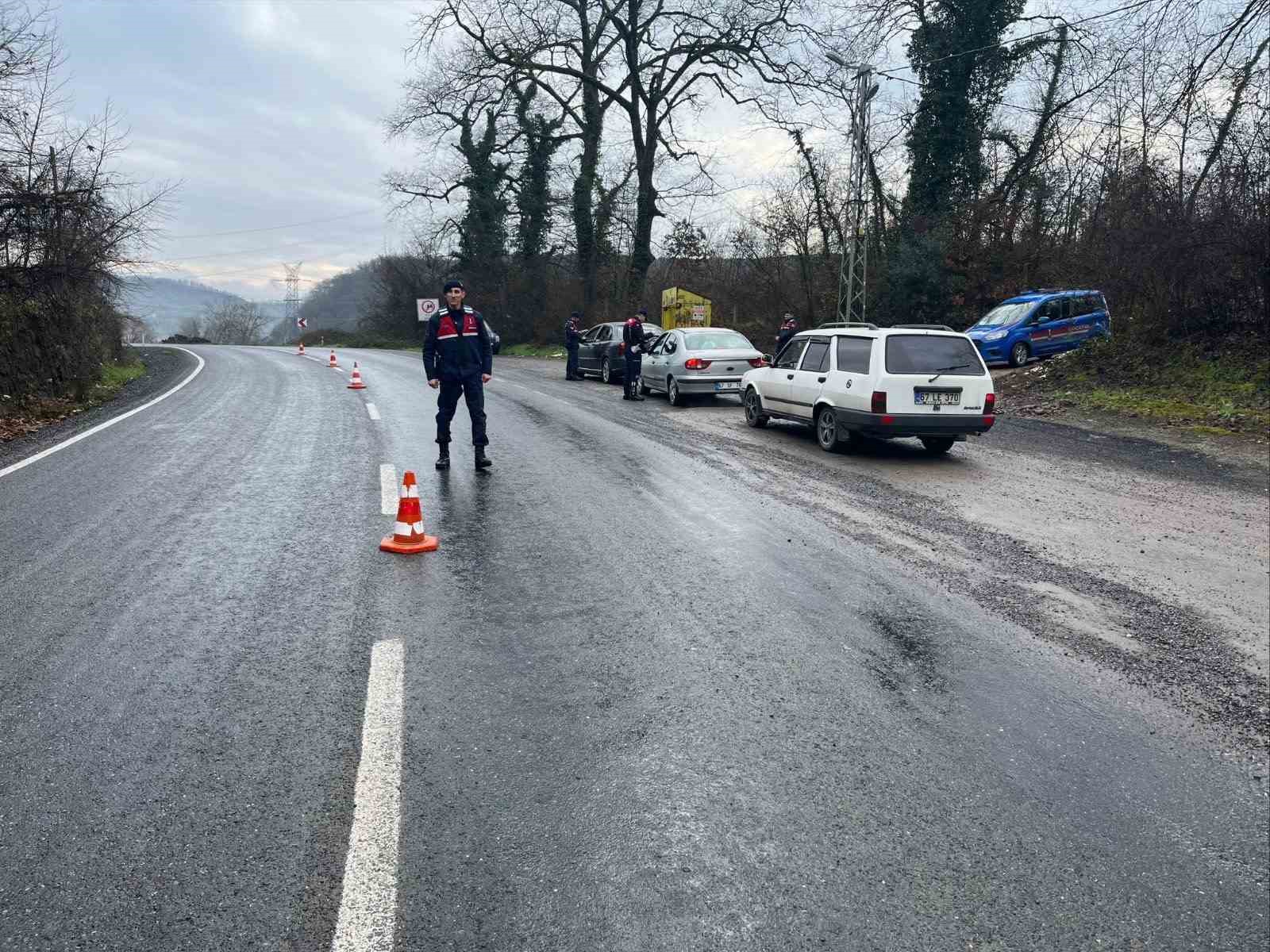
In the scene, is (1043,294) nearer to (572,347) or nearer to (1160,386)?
(1160,386)

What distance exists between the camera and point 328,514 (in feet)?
24.0

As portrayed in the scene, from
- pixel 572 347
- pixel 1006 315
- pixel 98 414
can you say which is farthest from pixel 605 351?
pixel 98 414

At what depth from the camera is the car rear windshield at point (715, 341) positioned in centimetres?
1798

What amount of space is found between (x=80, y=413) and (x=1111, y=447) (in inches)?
610

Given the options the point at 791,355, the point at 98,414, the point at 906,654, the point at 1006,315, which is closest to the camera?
the point at 906,654

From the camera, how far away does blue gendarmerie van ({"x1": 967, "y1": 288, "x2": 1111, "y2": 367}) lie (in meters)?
21.9

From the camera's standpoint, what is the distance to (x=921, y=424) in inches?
433

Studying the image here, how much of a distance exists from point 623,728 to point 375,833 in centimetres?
113

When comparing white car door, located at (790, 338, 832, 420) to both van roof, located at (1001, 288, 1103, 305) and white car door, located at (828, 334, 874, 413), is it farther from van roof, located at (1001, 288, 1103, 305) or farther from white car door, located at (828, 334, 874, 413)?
van roof, located at (1001, 288, 1103, 305)

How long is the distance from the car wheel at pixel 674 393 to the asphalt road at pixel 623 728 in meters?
10.0

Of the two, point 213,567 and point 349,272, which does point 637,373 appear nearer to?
point 213,567

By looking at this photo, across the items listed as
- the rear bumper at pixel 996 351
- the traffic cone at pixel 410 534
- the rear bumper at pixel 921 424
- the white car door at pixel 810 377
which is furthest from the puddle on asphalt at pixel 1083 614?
the rear bumper at pixel 996 351

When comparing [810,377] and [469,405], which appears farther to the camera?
[810,377]

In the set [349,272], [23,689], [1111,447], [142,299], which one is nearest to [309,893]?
[23,689]
